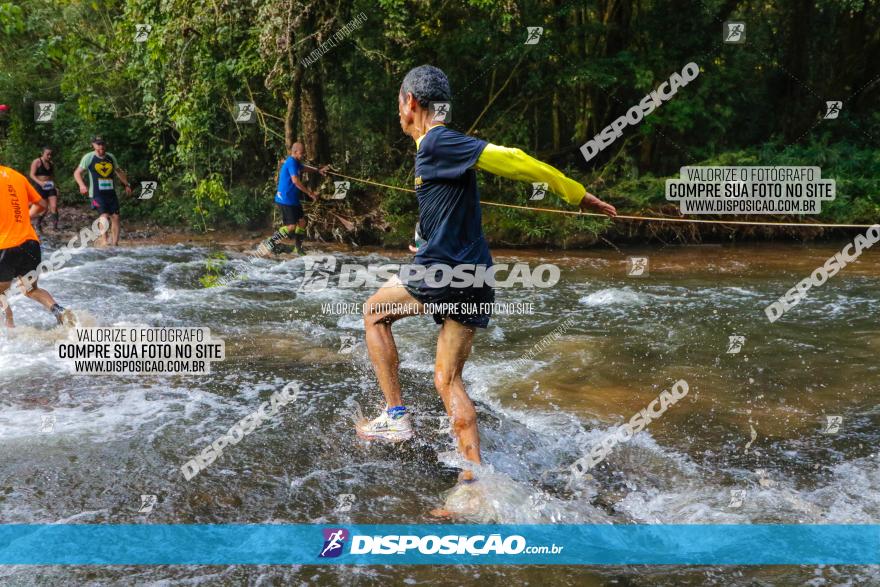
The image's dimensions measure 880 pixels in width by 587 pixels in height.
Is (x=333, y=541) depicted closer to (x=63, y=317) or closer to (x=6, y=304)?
(x=63, y=317)

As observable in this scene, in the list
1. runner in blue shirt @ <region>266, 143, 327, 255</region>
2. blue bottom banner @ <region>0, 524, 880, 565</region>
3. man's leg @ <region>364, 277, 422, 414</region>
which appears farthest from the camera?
runner in blue shirt @ <region>266, 143, 327, 255</region>

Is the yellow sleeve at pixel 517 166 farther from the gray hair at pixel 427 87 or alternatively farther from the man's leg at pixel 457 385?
the man's leg at pixel 457 385

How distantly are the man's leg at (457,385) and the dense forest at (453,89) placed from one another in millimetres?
9474

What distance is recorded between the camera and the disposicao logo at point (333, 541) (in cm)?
338

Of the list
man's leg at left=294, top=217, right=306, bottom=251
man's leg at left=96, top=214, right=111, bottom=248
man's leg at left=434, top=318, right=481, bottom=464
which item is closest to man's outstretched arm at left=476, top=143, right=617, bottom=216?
man's leg at left=434, top=318, right=481, bottom=464

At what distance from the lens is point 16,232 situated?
710 centimetres

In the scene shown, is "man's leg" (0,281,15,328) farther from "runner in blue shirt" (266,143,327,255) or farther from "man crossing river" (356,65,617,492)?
"runner in blue shirt" (266,143,327,255)

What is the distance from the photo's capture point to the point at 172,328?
24.0 feet

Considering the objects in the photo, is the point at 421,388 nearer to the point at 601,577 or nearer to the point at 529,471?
the point at 529,471

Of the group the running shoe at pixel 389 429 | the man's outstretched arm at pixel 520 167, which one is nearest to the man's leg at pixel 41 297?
the running shoe at pixel 389 429

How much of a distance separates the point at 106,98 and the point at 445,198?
1503cm

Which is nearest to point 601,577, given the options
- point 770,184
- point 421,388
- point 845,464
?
point 845,464

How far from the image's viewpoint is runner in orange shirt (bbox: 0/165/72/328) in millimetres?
7004

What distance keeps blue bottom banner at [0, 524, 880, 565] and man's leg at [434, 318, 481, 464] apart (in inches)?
19.8
